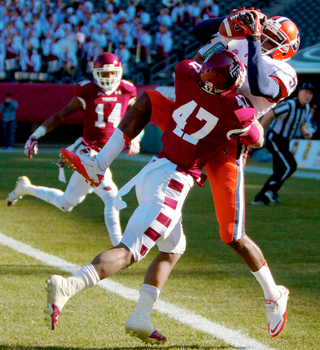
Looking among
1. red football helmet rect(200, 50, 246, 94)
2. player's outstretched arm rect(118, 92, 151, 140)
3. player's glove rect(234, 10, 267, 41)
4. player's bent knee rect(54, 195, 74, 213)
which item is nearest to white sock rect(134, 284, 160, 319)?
player's outstretched arm rect(118, 92, 151, 140)

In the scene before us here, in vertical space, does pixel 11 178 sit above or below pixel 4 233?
below

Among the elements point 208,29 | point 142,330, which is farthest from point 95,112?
point 142,330

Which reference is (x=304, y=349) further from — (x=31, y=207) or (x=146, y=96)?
(x=31, y=207)

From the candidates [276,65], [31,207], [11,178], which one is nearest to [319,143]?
[11,178]

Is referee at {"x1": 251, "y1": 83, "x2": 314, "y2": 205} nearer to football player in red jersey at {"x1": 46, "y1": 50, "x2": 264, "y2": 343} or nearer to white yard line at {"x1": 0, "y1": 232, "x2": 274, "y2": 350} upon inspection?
white yard line at {"x1": 0, "y1": 232, "x2": 274, "y2": 350}

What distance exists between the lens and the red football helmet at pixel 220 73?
9.20ft

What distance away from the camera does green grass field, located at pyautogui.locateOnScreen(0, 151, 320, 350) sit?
10.1 ft

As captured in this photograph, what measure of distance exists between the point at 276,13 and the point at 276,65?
17738 mm

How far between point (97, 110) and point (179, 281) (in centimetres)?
210

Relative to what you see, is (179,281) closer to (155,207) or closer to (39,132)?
(155,207)

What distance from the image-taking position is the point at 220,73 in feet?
9.18

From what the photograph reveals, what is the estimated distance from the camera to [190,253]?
16.9ft

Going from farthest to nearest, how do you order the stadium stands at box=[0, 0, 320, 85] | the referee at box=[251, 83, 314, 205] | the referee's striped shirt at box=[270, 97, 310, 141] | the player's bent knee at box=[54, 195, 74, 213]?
1. the stadium stands at box=[0, 0, 320, 85]
2. the referee's striped shirt at box=[270, 97, 310, 141]
3. the referee at box=[251, 83, 314, 205]
4. the player's bent knee at box=[54, 195, 74, 213]

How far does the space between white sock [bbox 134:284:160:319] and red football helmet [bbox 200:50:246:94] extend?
3.79 ft
